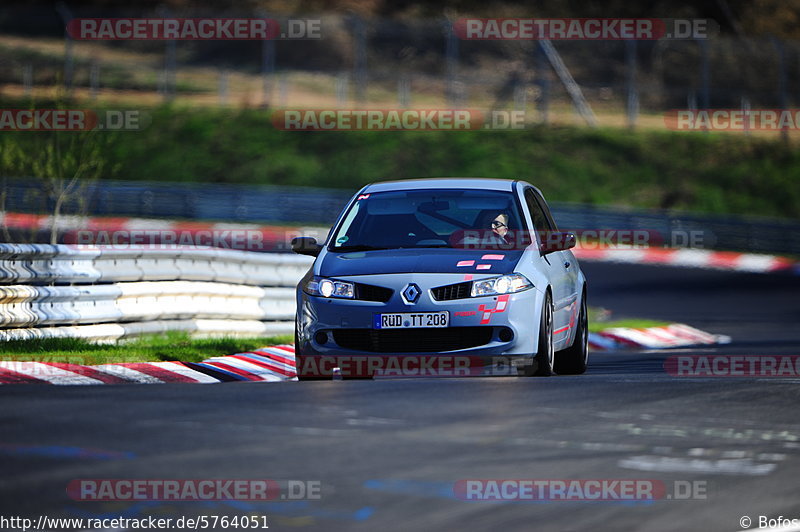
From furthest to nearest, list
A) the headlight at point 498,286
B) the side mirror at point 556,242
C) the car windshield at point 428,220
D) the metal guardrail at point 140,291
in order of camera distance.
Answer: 1. the metal guardrail at point 140,291
2. the side mirror at point 556,242
3. the car windshield at point 428,220
4. the headlight at point 498,286

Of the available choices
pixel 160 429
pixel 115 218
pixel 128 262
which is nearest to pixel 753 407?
pixel 160 429

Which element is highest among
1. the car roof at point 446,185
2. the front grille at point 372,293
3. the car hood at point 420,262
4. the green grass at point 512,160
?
the green grass at point 512,160

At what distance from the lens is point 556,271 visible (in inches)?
472

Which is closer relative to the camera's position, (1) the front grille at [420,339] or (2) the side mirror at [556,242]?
(1) the front grille at [420,339]

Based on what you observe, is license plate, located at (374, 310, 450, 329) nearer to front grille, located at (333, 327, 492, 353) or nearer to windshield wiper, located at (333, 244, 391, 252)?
front grille, located at (333, 327, 492, 353)

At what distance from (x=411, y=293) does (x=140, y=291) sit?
4413mm

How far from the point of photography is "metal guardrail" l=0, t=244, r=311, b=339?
12.9 meters

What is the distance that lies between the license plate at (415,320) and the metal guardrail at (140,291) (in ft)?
12.0

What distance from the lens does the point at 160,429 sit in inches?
321

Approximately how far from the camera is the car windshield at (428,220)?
11703mm

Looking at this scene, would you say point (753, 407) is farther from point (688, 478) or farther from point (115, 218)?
point (115, 218)

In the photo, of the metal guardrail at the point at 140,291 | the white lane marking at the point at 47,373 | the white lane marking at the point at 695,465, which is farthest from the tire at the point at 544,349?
the metal guardrail at the point at 140,291

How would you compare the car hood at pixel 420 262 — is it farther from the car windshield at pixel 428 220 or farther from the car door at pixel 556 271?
the car door at pixel 556 271

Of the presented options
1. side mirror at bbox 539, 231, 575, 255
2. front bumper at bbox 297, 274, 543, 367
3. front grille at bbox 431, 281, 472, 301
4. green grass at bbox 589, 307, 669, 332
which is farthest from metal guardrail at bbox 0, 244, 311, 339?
green grass at bbox 589, 307, 669, 332
